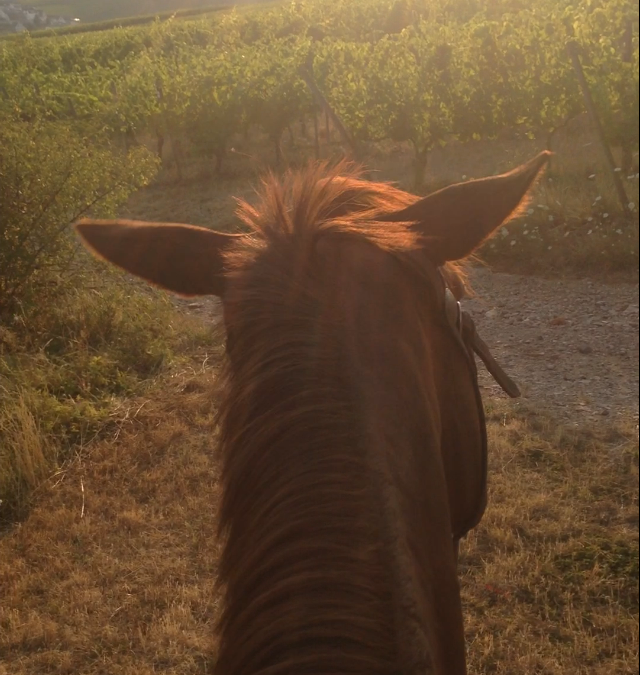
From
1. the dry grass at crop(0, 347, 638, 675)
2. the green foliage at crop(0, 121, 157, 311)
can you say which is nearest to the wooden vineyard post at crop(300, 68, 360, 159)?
the green foliage at crop(0, 121, 157, 311)

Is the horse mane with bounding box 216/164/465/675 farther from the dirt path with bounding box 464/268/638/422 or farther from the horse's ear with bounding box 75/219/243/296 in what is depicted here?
the dirt path with bounding box 464/268/638/422

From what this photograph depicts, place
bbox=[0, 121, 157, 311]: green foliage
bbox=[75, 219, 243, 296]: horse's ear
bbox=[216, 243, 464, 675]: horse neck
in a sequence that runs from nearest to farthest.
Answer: bbox=[216, 243, 464, 675]: horse neck < bbox=[75, 219, 243, 296]: horse's ear < bbox=[0, 121, 157, 311]: green foliage

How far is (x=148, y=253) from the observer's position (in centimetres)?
151

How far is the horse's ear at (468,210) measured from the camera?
1.23 m

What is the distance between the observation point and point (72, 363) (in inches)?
215

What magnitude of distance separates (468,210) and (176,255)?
0.61 metres

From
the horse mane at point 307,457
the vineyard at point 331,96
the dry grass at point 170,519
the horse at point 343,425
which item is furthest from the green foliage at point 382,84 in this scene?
the dry grass at point 170,519

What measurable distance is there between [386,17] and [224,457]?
2650 cm

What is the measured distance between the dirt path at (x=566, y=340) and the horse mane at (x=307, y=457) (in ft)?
1.02

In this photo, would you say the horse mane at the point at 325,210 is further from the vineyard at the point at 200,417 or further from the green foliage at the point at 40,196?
the green foliage at the point at 40,196

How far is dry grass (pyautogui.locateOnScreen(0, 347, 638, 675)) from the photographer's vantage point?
278 centimetres

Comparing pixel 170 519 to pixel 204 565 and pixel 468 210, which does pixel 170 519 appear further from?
pixel 468 210

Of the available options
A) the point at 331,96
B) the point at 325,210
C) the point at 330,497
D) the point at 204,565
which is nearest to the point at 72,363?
the point at 204,565

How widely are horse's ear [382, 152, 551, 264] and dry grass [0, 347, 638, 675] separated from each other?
94 centimetres
